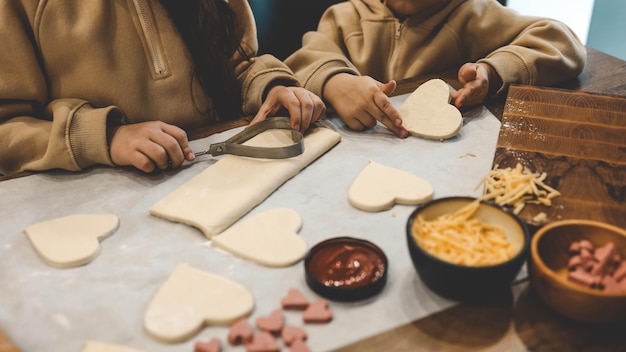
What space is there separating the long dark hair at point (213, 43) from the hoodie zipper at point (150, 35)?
0.06 m

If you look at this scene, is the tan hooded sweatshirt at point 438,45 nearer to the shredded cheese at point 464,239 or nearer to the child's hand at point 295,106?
the child's hand at point 295,106

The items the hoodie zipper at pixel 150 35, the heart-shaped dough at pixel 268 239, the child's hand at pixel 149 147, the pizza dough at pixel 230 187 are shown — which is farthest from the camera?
the hoodie zipper at pixel 150 35

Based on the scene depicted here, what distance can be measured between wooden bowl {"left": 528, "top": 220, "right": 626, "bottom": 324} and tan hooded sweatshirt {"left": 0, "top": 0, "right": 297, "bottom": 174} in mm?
885

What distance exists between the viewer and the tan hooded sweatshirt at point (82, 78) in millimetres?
1161

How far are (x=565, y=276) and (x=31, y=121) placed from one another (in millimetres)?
1176

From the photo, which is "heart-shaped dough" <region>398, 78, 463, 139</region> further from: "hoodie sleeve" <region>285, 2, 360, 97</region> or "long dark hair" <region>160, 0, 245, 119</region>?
"long dark hair" <region>160, 0, 245, 119</region>

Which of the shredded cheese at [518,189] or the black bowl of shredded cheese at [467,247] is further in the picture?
the shredded cheese at [518,189]

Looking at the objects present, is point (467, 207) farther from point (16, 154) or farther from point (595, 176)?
point (16, 154)

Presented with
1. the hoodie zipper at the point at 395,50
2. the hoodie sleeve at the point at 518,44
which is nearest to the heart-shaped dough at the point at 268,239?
the hoodie sleeve at the point at 518,44

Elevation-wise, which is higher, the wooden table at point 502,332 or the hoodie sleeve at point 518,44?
the hoodie sleeve at point 518,44

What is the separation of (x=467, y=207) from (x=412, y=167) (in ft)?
1.12

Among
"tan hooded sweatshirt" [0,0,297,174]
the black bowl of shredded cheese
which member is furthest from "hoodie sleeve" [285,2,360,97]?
the black bowl of shredded cheese

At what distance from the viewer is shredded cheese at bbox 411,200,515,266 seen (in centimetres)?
76

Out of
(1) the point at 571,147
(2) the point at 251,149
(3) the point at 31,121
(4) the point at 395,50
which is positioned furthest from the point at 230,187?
(4) the point at 395,50
